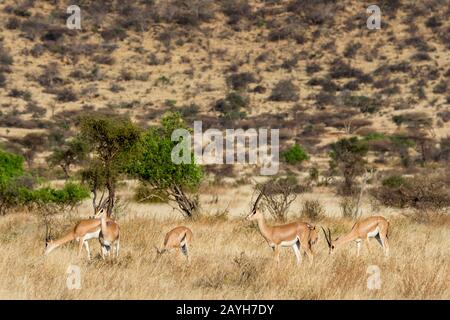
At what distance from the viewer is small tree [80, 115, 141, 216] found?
1576 centimetres

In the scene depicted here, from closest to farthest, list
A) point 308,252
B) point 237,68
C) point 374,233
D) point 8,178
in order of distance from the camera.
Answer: point 308,252, point 374,233, point 8,178, point 237,68

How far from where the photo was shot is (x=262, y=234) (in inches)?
409

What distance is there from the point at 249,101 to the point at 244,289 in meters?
49.2

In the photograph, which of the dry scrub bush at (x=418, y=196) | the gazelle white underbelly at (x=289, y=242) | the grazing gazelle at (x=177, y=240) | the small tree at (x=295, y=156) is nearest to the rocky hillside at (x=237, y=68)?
the small tree at (x=295, y=156)

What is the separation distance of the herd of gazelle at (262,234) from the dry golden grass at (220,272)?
0.19 meters

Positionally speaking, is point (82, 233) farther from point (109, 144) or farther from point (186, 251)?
point (109, 144)

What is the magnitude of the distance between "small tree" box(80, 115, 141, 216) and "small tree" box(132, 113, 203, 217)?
1944 millimetres

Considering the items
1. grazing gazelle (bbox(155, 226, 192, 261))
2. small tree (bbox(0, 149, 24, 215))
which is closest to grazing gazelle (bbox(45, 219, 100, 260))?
grazing gazelle (bbox(155, 226, 192, 261))

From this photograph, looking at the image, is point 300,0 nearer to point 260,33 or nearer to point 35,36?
point 260,33

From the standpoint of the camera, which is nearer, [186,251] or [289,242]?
[289,242]

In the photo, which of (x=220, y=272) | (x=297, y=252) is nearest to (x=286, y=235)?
(x=297, y=252)

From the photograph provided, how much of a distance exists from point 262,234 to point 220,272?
1.08m

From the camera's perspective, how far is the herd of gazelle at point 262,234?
411 inches

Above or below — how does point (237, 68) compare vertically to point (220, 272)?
above
